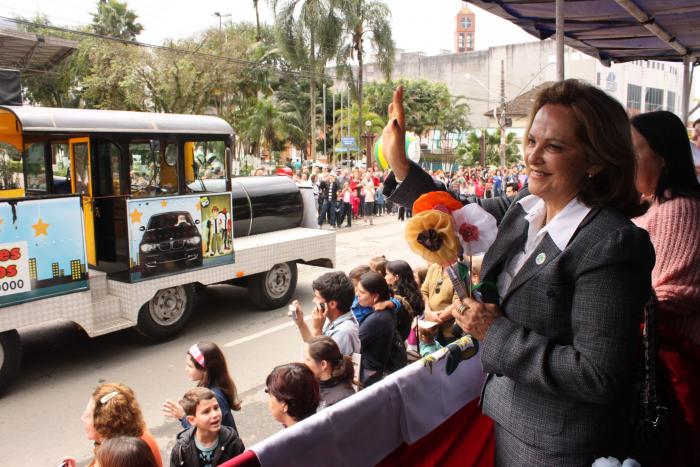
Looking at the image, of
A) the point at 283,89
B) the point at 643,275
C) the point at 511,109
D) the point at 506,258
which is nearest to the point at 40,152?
the point at 506,258

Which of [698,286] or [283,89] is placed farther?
[283,89]

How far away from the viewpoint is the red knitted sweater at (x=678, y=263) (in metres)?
1.84

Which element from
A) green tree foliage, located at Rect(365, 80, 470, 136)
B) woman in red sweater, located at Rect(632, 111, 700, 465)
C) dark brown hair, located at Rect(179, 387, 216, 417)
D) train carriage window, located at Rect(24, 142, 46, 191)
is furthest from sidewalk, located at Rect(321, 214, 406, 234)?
green tree foliage, located at Rect(365, 80, 470, 136)

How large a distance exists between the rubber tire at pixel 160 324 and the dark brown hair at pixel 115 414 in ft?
11.8

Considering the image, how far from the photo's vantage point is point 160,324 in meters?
6.71

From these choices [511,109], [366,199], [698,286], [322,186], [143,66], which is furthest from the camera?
[511,109]

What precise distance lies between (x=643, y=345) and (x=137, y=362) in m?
5.65

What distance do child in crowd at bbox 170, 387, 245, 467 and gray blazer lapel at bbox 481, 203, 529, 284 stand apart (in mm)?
1755

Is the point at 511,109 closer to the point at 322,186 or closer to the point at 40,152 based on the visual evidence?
the point at 322,186

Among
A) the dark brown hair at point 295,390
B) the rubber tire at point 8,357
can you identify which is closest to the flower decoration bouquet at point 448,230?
the dark brown hair at point 295,390

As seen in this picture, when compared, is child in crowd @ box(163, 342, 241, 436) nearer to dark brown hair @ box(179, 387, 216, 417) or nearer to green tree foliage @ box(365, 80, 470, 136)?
dark brown hair @ box(179, 387, 216, 417)

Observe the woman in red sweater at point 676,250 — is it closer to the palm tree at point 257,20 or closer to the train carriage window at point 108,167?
the train carriage window at point 108,167

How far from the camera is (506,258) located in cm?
173

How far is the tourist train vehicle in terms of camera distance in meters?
5.30
